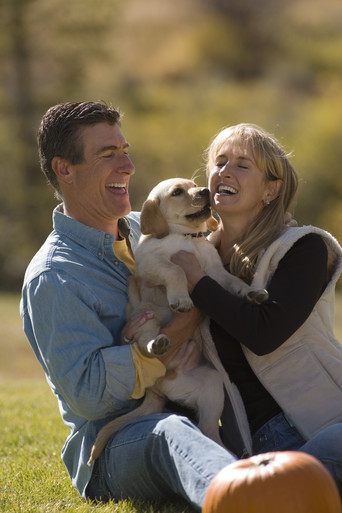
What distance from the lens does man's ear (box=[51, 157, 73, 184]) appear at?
13.4 ft

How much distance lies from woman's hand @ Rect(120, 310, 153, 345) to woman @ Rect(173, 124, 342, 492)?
264 mm

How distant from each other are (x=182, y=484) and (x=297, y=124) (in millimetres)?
19077

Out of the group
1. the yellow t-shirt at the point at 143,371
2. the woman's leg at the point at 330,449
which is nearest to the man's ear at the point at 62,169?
the yellow t-shirt at the point at 143,371

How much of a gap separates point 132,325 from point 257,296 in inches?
25.1

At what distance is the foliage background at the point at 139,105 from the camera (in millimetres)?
20312

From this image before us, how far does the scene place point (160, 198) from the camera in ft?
13.8

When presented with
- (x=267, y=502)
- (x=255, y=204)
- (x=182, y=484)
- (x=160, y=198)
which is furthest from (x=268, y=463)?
(x=160, y=198)

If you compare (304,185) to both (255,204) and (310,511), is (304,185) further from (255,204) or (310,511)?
(310,511)

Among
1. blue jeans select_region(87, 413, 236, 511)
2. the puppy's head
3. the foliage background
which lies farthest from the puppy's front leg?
the foliage background

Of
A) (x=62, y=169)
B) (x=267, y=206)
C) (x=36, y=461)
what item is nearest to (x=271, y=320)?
(x=267, y=206)

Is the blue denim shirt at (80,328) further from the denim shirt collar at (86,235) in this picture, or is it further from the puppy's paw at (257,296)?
the puppy's paw at (257,296)

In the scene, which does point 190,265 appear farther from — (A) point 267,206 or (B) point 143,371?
(B) point 143,371

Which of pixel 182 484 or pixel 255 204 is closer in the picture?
pixel 182 484

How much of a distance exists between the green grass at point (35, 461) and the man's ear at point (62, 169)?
1690 millimetres
